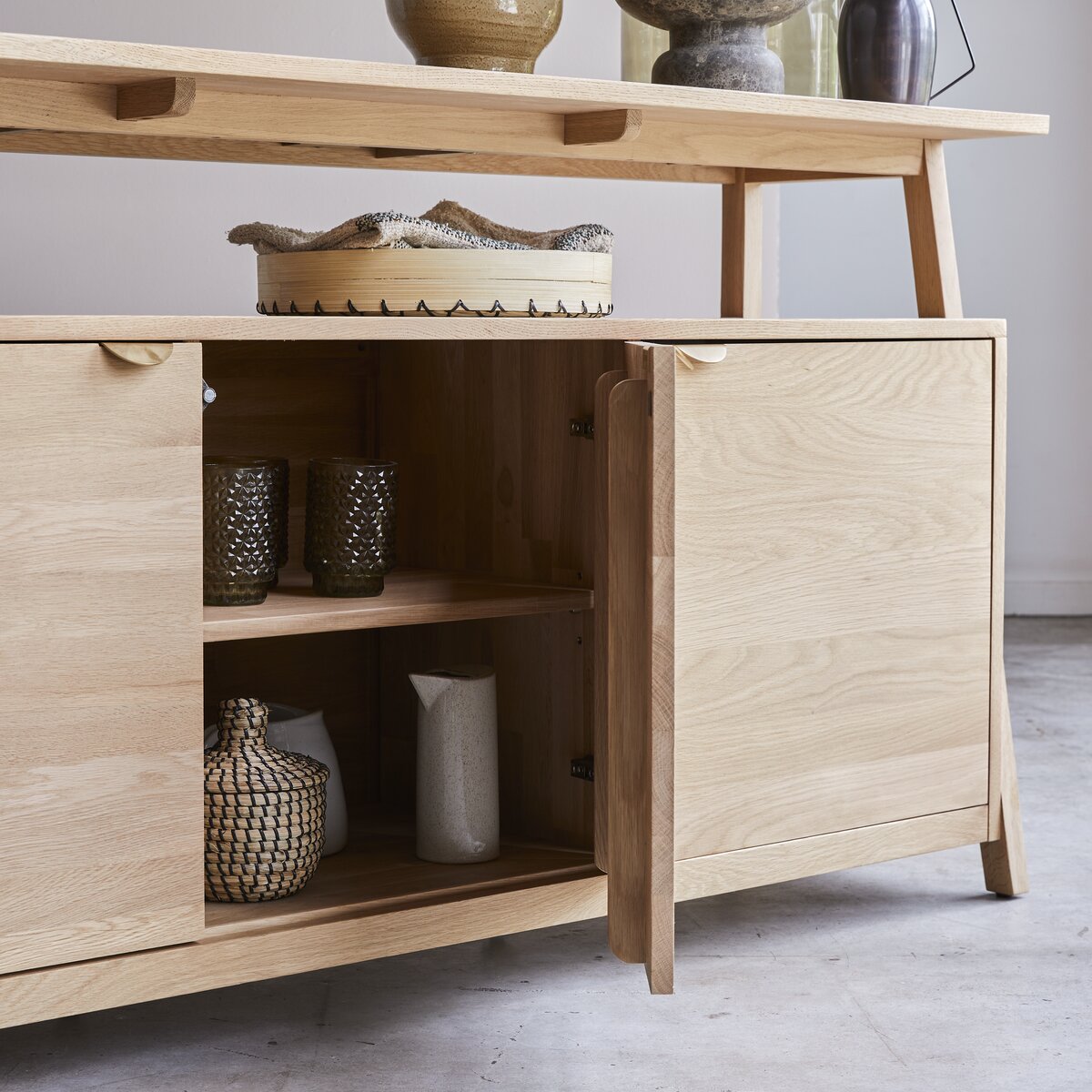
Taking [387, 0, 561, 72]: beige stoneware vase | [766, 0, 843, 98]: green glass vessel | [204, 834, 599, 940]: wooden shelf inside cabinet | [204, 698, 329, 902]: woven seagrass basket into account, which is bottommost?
[204, 834, 599, 940]: wooden shelf inside cabinet

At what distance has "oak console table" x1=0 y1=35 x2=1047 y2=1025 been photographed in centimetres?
117

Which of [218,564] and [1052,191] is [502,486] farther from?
[1052,191]

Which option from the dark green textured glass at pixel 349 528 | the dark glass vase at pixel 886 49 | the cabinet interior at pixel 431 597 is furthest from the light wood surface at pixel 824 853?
the dark glass vase at pixel 886 49

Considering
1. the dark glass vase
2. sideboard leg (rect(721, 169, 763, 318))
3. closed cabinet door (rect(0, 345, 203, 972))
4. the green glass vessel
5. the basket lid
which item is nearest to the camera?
closed cabinet door (rect(0, 345, 203, 972))

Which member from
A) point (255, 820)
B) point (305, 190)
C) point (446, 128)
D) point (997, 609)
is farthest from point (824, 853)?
point (305, 190)

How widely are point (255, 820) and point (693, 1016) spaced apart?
1.39 ft

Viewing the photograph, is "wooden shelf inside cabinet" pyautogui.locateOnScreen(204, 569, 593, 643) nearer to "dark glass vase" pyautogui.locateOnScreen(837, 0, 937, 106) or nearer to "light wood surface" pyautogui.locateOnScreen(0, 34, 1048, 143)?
"light wood surface" pyautogui.locateOnScreen(0, 34, 1048, 143)

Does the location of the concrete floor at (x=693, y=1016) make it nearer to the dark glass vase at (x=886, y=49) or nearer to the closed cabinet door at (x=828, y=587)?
the closed cabinet door at (x=828, y=587)

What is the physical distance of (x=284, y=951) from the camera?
4.22 feet

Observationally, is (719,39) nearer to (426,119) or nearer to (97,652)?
(426,119)

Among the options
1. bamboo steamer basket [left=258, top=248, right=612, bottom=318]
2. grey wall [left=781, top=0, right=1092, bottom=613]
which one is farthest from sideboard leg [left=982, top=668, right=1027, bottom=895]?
grey wall [left=781, top=0, right=1092, bottom=613]

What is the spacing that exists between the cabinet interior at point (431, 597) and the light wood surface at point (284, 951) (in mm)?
24

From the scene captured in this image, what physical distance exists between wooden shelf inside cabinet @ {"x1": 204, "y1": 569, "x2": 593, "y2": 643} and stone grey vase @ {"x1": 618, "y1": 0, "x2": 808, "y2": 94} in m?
0.52

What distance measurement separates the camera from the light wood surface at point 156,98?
3.98ft
